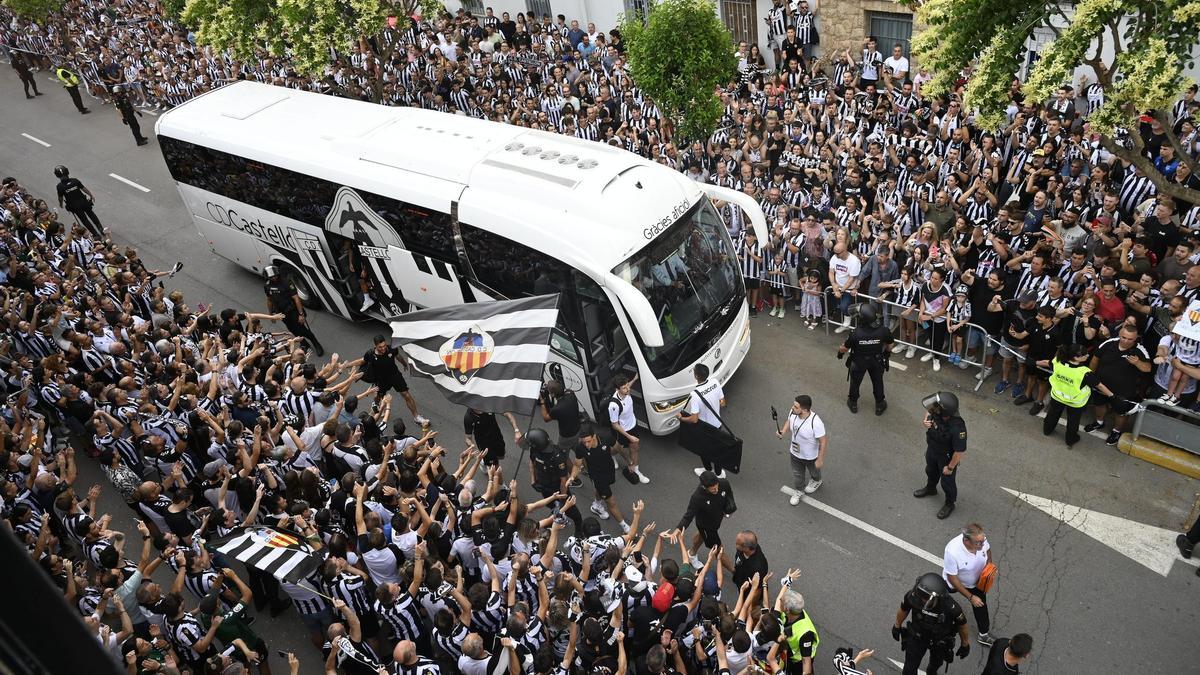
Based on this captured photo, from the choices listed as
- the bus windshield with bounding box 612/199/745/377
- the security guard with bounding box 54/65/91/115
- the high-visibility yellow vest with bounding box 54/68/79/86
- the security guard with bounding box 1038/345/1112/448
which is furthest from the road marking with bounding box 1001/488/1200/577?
the security guard with bounding box 54/65/91/115

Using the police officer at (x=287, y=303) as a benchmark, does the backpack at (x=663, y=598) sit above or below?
below

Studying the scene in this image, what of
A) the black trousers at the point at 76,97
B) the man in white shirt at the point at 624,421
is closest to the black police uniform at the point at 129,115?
the black trousers at the point at 76,97

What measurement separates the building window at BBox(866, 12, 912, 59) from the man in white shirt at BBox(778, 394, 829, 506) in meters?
10.7

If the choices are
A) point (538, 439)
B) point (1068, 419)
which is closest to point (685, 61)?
point (538, 439)

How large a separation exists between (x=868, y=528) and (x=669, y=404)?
267cm

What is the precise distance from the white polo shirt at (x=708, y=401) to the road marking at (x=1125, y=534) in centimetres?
347

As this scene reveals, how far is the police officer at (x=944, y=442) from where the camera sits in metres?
8.49

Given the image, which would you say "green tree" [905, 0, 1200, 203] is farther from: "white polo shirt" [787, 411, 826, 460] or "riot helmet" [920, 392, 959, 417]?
"white polo shirt" [787, 411, 826, 460]

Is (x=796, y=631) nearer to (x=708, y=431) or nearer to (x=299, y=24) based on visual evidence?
(x=708, y=431)

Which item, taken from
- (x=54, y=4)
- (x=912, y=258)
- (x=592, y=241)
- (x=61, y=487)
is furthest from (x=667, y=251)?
(x=54, y=4)

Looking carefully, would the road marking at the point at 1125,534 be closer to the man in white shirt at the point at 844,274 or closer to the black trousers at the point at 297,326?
the man in white shirt at the point at 844,274

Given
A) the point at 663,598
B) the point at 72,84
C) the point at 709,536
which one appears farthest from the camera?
the point at 72,84

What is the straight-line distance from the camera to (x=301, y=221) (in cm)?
1320

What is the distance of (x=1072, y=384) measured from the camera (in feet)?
30.6
